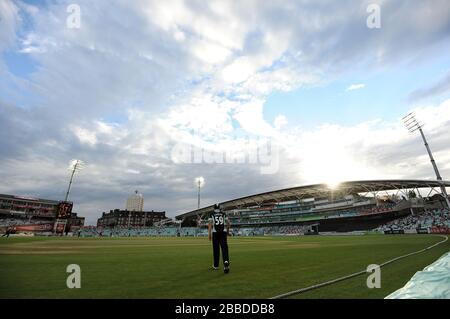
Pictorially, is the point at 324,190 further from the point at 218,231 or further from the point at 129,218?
the point at 129,218

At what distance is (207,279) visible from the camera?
235 inches

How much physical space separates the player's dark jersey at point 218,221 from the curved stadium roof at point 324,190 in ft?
189

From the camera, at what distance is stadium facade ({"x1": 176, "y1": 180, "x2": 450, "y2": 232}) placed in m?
62.5

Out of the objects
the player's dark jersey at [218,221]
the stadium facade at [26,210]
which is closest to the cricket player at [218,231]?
the player's dark jersey at [218,221]

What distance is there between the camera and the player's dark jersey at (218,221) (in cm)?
763

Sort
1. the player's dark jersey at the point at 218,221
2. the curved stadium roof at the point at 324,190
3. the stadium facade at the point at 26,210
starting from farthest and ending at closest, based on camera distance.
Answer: the stadium facade at the point at 26,210, the curved stadium roof at the point at 324,190, the player's dark jersey at the point at 218,221

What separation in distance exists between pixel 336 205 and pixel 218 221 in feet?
244

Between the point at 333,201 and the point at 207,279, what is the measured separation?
76901 millimetres

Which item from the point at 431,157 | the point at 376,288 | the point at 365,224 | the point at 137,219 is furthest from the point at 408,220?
the point at 137,219

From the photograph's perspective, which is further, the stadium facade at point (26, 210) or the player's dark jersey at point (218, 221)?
the stadium facade at point (26, 210)

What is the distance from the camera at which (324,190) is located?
77.8 meters

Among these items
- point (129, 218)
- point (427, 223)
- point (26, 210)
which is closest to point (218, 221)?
point (427, 223)

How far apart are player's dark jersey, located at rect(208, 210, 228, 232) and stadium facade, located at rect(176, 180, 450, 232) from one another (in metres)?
66.5

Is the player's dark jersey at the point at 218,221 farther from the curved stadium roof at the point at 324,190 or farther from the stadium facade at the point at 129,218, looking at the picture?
the stadium facade at the point at 129,218
